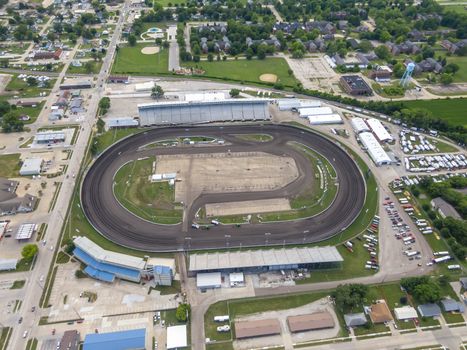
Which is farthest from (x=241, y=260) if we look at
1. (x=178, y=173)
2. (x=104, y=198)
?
(x=104, y=198)

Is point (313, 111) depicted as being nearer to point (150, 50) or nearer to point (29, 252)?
point (150, 50)

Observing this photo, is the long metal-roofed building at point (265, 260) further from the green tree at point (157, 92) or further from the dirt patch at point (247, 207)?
the green tree at point (157, 92)

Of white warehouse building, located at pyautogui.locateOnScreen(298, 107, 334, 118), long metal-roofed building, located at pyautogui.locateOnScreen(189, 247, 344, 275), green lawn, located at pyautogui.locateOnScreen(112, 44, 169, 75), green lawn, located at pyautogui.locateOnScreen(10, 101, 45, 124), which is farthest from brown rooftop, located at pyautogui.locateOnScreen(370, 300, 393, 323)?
green lawn, located at pyautogui.locateOnScreen(112, 44, 169, 75)

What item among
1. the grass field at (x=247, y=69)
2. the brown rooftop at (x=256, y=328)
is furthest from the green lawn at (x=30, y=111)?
the brown rooftop at (x=256, y=328)

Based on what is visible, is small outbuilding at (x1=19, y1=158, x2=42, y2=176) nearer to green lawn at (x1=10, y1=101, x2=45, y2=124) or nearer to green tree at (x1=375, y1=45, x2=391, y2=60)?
green lawn at (x1=10, y1=101, x2=45, y2=124)

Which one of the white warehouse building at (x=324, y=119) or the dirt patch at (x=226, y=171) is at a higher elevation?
the white warehouse building at (x=324, y=119)

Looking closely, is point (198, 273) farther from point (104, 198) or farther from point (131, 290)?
point (104, 198)
